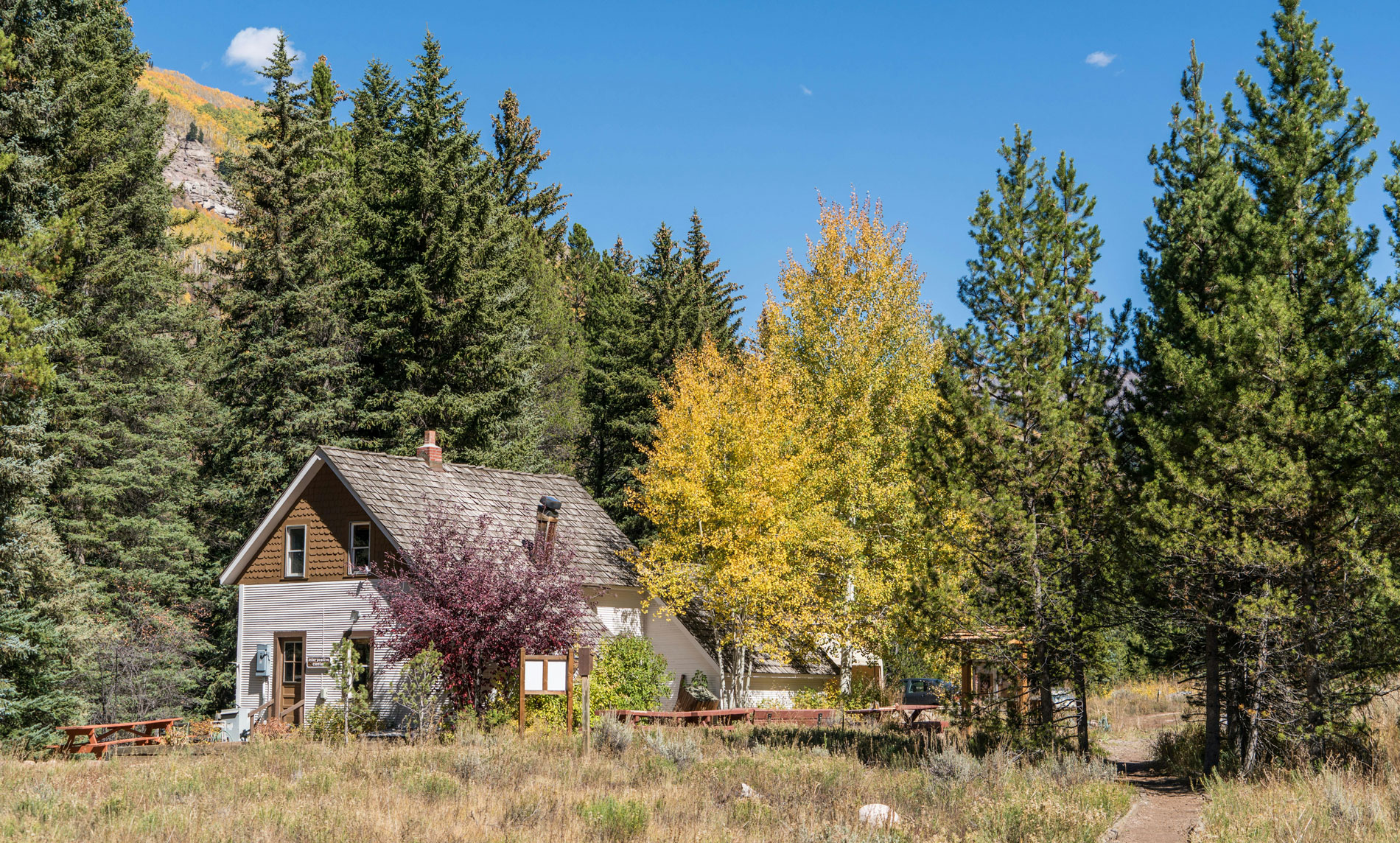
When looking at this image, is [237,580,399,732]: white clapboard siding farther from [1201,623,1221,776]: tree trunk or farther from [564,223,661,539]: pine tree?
[1201,623,1221,776]: tree trunk

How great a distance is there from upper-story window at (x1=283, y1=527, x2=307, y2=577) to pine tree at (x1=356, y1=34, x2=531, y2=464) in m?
6.99

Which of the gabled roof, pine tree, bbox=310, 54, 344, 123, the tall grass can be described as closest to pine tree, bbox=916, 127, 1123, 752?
the gabled roof

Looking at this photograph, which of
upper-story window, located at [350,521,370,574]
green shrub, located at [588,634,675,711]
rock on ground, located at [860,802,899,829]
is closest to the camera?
rock on ground, located at [860,802,899,829]

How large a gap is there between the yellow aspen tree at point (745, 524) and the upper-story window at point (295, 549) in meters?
9.08

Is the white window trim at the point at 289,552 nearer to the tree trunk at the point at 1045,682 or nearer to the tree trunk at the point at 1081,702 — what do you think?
the tree trunk at the point at 1045,682

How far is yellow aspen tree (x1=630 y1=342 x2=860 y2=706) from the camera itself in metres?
27.0

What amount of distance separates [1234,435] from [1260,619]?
2.77m

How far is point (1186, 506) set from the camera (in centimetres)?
1544

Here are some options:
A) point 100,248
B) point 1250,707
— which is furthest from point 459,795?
point 100,248

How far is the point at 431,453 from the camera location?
2939 centimetres

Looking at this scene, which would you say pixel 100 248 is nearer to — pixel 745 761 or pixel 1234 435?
pixel 745 761

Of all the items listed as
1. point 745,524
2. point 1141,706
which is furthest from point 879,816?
point 1141,706

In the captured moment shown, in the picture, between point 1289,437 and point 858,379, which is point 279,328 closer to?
point 858,379

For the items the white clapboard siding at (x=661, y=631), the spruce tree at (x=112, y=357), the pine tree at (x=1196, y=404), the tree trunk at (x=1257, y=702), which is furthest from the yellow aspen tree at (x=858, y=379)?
the spruce tree at (x=112, y=357)
